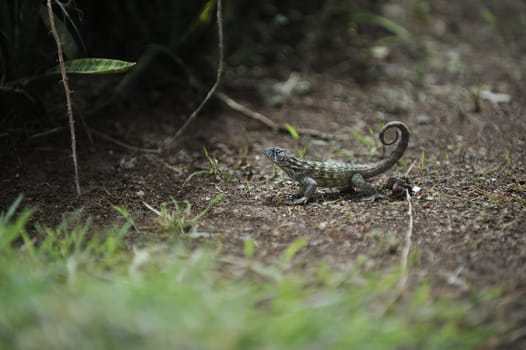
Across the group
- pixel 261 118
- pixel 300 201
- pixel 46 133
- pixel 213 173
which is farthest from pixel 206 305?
pixel 261 118

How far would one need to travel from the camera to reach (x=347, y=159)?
213 inches

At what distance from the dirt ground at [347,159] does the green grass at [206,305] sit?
26cm

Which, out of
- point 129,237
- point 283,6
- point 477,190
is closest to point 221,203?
point 129,237

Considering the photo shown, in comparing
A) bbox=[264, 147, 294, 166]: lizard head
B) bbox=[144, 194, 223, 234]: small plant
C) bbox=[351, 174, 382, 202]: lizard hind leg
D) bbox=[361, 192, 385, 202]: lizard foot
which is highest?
bbox=[264, 147, 294, 166]: lizard head

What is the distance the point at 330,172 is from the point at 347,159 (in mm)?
942

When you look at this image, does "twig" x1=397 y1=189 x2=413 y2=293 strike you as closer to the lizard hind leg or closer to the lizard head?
the lizard hind leg

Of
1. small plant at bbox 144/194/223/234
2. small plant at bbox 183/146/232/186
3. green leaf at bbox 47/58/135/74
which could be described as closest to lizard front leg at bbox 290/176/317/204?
small plant at bbox 144/194/223/234

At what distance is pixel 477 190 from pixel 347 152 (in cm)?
140

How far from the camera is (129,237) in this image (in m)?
3.87

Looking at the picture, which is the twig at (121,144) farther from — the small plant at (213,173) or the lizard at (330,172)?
the lizard at (330,172)

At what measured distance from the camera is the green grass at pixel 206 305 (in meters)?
2.59

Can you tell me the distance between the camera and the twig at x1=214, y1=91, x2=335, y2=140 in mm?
5891

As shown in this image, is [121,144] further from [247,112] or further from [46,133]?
[247,112]

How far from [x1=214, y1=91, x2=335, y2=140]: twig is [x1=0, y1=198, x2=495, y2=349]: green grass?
101 inches
